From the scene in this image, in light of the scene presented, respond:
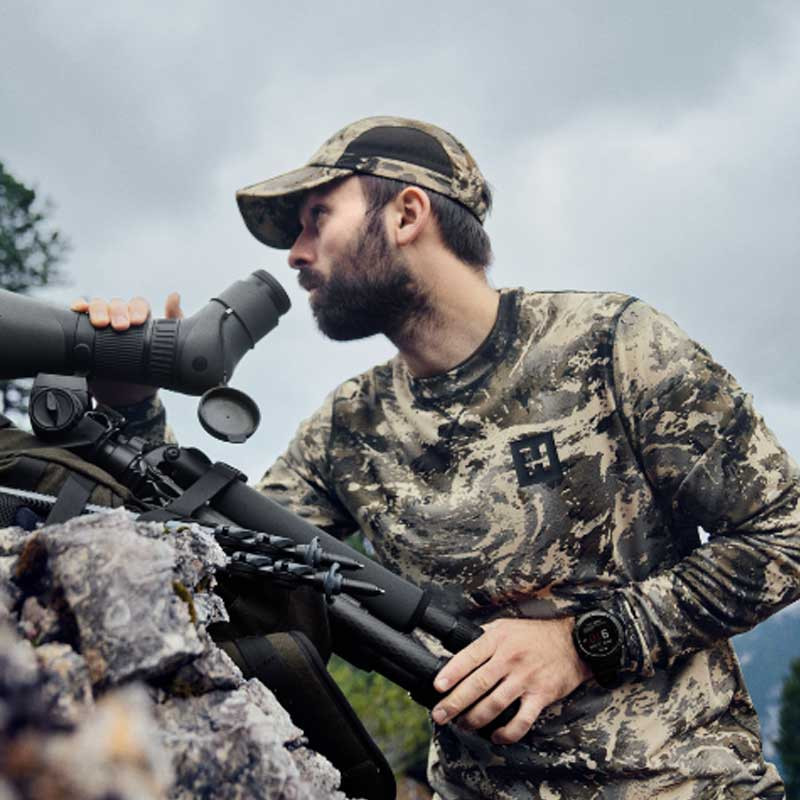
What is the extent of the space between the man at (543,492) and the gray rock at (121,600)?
52.6 inches

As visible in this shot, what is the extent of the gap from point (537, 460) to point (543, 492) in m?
0.13

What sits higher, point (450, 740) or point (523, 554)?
point (523, 554)

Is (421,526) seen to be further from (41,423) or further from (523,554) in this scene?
(41,423)

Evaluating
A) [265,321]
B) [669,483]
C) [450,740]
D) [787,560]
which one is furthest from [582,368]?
[450,740]

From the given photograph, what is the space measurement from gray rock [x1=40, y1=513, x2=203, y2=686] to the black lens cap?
1.13 m

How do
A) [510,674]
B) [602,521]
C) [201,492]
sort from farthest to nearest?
[602,521], [510,674], [201,492]

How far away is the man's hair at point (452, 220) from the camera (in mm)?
3973

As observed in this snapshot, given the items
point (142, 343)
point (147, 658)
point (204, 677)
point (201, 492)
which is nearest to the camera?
point (147, 658)

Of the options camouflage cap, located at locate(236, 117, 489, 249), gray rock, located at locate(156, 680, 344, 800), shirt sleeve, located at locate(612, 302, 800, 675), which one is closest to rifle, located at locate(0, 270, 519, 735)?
gray rock, located at locate(156, 680, 344, 800)

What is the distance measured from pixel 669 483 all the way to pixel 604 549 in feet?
1.16

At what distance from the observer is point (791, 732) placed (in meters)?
33.1

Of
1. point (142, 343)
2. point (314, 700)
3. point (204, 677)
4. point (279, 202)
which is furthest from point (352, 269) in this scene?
point (204, 677)

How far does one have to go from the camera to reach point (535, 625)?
286 centimetres

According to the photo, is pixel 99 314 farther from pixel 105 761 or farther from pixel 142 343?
pixel 105 761
